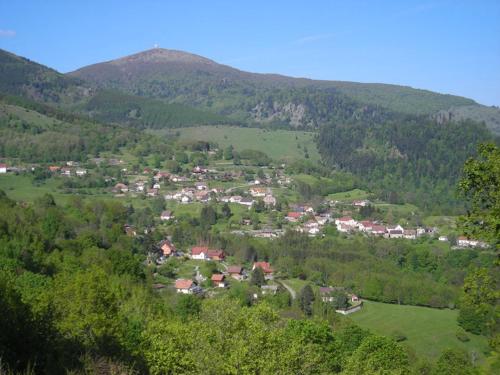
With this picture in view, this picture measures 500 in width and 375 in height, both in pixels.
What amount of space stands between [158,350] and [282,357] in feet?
12.6

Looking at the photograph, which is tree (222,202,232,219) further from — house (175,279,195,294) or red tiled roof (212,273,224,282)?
house (175,279,195,294)

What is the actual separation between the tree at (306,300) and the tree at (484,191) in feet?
103

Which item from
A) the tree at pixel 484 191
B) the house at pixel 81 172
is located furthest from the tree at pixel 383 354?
the house at pixel 81 172

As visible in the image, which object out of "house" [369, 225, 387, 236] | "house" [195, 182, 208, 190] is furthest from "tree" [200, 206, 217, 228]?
"house" [369, 225, 387, 236]

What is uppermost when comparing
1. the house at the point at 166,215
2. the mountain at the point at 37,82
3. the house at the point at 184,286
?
the mountain at the point at 37,82

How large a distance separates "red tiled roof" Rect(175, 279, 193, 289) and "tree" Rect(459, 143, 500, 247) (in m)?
34.3

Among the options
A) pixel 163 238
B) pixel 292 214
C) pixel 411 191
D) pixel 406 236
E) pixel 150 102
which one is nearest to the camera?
pixel 163 238

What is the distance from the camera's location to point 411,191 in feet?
360

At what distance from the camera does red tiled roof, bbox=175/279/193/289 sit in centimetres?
4181

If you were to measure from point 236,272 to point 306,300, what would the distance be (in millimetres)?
9464

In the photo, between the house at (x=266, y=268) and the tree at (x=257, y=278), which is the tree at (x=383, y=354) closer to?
the tree at (x=257, y=278)

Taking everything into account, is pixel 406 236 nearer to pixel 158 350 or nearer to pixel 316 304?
pixel 316 304

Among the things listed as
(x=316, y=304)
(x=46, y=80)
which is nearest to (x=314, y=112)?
(x=46, y=80)

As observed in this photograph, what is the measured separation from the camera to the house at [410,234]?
6944 centimetres
